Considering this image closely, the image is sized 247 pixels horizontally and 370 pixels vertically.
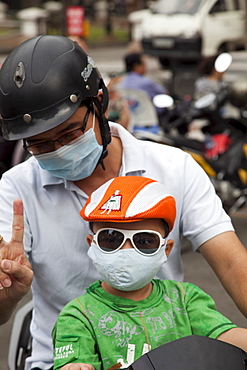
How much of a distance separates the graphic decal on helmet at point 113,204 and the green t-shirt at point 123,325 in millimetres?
288

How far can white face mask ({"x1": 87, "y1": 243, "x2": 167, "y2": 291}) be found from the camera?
79.0 inches

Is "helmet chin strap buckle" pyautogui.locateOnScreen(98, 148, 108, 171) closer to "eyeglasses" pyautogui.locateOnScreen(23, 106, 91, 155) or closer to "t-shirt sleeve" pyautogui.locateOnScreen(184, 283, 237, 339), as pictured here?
"eyeglasses" pyautogui.locateOnScreen(23, 106, 91, 155)

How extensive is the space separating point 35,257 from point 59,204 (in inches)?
8.3

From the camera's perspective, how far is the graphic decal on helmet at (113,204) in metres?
2.00

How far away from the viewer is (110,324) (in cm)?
203

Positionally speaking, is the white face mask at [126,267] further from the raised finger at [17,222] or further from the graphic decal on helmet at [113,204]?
the raised finger at [17,222]

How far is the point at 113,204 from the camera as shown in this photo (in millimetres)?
2010

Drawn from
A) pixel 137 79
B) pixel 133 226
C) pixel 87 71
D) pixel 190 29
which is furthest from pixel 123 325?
→ pixel 190 29

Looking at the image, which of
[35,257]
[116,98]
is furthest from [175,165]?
[116,98]

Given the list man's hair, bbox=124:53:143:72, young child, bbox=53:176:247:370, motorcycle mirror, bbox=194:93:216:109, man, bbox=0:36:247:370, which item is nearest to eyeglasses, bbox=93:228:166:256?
young child, bbox=53:176:247:370

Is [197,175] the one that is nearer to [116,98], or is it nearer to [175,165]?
[175,165]

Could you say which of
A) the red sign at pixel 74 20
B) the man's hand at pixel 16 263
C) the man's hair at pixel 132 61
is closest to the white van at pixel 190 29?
the red sign at pixel 74 20

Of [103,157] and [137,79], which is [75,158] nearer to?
[103,157]

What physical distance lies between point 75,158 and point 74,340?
665 millimetres
